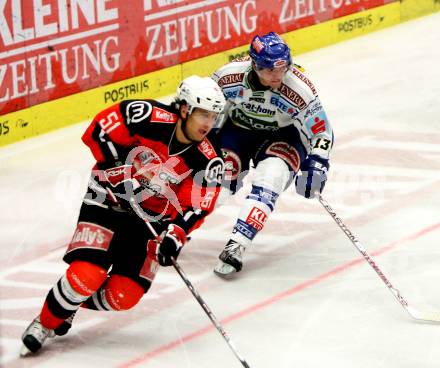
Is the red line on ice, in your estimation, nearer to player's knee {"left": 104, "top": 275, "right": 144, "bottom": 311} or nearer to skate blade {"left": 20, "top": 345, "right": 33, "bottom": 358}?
player's knee {"left": 104, "top": 275, "right": 144, "bottom": 311}

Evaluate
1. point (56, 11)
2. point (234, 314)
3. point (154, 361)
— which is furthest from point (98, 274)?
point (56, 11)

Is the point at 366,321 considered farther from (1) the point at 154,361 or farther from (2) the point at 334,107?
(2) the point at 334,107

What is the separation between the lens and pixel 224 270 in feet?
26.3

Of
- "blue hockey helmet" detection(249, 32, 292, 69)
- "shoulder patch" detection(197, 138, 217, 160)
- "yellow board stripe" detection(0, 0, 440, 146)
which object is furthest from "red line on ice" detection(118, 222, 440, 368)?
"yellow board stripe" detection(0, 0, 440, 146)

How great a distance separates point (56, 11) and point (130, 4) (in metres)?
0.86

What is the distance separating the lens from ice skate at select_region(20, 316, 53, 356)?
6758mm

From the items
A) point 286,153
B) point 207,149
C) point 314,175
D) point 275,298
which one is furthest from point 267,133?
point 207,149

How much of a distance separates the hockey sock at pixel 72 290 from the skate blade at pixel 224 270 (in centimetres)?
142

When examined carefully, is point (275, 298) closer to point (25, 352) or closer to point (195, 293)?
point (195, 293)

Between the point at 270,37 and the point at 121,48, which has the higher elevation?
the point at 270,37

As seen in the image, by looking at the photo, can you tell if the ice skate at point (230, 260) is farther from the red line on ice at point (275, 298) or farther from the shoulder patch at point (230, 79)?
the shoulder patch at point (230, 79)

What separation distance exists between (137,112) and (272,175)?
1.42 m

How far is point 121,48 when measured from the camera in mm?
11234

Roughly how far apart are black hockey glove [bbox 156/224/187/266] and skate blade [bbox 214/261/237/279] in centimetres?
136
